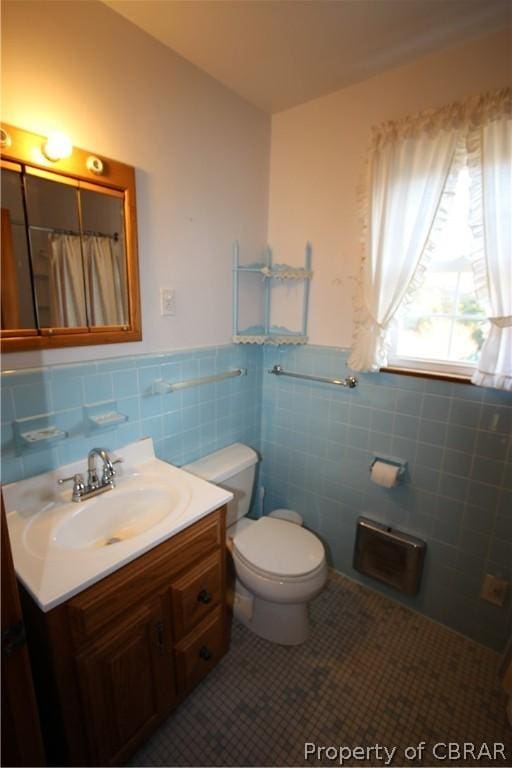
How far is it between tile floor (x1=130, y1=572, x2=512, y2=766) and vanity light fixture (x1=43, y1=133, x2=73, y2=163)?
1.96 metres

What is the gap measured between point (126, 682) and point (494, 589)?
1.50m

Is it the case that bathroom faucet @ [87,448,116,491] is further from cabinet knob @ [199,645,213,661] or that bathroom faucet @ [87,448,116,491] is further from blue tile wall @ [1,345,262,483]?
cabinet knob @ [199,645,213,661]

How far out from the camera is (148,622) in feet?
3.54

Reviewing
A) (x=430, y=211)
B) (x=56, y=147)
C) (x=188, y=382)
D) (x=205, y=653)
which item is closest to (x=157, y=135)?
(x=56, y=147)

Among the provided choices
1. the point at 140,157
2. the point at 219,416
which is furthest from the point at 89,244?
the point at 219,416

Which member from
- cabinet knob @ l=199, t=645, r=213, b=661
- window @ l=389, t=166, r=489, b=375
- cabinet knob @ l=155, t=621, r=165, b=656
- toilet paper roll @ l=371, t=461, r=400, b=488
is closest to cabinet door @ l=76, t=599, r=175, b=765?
cabinet knob @ l=155, t=621, r=165, b=656

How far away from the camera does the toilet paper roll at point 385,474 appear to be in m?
1.62

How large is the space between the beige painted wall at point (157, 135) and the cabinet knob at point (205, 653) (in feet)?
3.86

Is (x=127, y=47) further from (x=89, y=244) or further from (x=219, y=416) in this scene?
(x=219, y=416)

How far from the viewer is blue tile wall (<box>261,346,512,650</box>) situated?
146cm

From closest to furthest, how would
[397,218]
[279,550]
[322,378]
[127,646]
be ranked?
[127,646] → [397,218] → [279,550] → [322,378]

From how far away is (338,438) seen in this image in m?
1.86

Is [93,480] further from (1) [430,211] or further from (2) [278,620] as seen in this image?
(1) [430,211]

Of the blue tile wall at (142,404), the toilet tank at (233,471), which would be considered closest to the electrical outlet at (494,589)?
the toilet tank at (233,471)
